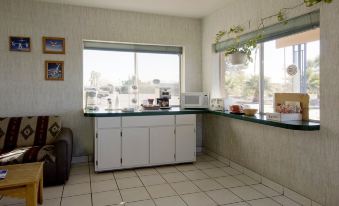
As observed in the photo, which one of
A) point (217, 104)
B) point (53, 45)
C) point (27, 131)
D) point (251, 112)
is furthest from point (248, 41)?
point (27, 131)

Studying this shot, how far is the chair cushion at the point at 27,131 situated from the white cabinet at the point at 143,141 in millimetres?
684

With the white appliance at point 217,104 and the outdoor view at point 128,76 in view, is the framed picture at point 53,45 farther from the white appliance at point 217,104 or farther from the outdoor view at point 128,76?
the white appliance at point 217,104

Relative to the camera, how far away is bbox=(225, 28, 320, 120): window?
8.87 ft

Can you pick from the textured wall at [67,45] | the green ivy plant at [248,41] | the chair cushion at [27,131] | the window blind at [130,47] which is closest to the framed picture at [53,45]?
the textured wall at [67,45]

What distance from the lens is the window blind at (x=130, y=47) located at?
13.5ft

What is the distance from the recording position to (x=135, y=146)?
3.70 metres

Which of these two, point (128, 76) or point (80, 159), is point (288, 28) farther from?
point (80, 159)

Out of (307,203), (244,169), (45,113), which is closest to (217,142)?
(244,169)

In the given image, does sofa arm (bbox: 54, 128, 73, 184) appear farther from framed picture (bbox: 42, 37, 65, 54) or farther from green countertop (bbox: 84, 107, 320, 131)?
framed picture (bbox: 42, 37, 65, 54)

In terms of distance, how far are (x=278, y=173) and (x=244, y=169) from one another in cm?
64

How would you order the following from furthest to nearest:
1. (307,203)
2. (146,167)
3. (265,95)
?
(146,167)
(265,95)
(307,203)

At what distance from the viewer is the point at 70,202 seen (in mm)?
2666

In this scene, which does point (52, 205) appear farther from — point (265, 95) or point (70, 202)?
point (265, 95)

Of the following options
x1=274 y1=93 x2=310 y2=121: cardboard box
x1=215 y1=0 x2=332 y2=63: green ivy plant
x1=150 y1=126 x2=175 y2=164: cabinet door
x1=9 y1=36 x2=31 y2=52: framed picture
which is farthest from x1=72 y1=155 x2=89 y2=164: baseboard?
x1=274 y1=93 x2=310 y2=121: cardboard box
